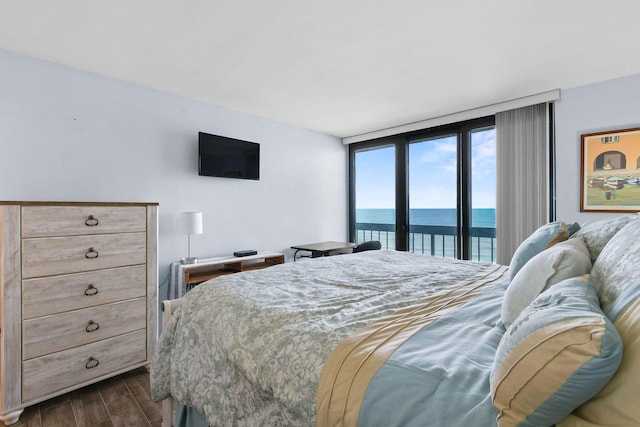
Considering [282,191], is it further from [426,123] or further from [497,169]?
[497,169]

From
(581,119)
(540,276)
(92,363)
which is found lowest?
(92,363)

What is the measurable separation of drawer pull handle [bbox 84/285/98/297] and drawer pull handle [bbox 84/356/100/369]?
45 centimetres

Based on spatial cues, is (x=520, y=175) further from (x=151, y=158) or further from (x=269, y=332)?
(x=151, y=158)

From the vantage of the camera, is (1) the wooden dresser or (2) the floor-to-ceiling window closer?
(1) the wooden dresser

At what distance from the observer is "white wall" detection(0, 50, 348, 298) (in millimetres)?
2436

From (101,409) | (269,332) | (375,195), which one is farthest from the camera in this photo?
(375,195)

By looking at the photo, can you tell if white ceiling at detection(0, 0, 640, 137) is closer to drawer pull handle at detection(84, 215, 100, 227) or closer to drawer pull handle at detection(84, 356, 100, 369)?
drawer pull handle at detection(84, 215, 100, 227)

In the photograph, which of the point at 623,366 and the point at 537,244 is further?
the point at 537,244

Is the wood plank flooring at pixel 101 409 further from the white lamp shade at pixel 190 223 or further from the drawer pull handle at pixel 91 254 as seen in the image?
the white lamp shade at pixel 190 223

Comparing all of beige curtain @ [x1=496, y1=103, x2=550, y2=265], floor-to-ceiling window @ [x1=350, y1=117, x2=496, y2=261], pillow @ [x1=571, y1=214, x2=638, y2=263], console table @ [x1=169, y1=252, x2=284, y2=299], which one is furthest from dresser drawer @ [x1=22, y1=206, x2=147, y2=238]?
beige curtain @ [x1=496, y1=103, x2=550, y2=265]

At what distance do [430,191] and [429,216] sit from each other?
0.36 metres

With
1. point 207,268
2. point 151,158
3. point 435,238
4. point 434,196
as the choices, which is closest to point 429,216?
point 434,196

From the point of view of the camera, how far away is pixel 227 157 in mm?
3600

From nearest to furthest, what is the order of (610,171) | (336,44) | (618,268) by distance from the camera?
(618,268) < (336,44) < (610,171)
